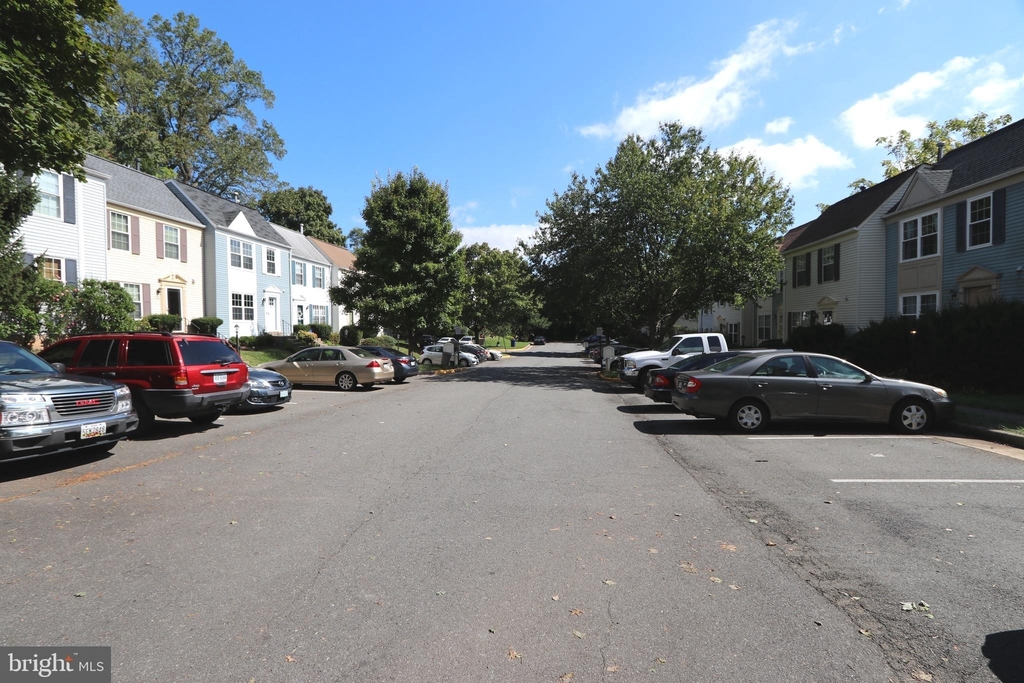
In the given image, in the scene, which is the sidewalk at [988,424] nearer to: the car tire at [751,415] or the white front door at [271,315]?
the car tire at [751,415]

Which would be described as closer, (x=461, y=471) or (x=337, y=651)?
(x=337, y=651)

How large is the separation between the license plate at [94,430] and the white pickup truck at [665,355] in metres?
14.1

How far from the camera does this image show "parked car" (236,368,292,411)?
532 inches

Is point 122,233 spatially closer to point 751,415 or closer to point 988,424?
point 751,415

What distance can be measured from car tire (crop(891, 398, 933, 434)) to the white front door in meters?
33.6

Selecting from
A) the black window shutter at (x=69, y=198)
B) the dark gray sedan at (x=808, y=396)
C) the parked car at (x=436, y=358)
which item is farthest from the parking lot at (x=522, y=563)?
the parked car at (x=436, y=358)

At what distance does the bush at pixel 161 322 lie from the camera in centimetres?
2490

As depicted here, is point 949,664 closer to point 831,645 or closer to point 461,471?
point 831,645

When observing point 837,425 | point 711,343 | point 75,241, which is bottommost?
point 837,425

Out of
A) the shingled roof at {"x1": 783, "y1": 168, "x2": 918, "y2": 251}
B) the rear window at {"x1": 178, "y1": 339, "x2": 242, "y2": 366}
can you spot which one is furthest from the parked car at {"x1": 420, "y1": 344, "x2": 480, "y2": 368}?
the rear window at {"x1": 178, "y1": 339, "x2": 242, "y2": 366}

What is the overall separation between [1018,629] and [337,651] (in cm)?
396

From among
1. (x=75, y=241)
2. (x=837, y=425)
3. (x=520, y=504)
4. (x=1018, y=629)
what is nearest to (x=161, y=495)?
(x=520, y=504)

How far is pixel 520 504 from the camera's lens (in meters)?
5.96

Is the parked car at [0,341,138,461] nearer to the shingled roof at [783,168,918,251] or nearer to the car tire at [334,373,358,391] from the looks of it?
the car tire at [334,373,358,391]
